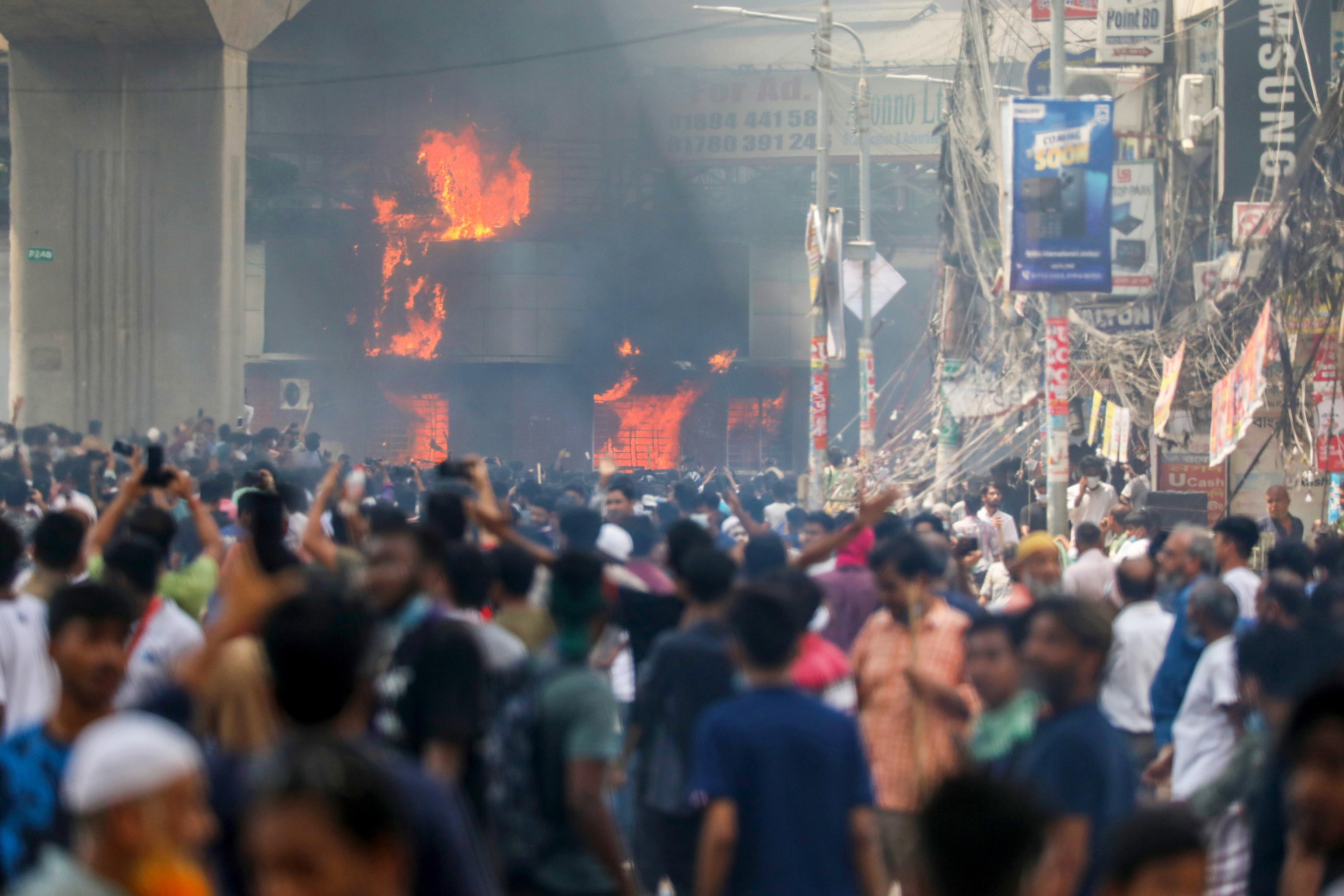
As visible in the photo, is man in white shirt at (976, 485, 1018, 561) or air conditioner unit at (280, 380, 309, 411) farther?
air conditioner unit at (280, 380, 309, 411)

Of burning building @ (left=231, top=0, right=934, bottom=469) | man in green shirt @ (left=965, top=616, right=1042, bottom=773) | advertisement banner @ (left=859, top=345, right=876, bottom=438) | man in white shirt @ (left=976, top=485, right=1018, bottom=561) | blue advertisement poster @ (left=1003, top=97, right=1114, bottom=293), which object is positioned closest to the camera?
man in green shirt @ (left=965, top=616, right=1042, bottom=773)

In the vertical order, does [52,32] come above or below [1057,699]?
above

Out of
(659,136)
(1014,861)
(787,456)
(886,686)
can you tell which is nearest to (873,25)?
(659,136)

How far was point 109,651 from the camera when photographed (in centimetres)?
369

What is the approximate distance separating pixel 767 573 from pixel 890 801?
992 mm

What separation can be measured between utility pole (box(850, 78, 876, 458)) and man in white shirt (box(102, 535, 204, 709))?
62.1 ft

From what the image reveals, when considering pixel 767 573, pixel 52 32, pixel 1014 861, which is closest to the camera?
pixel 1014 861

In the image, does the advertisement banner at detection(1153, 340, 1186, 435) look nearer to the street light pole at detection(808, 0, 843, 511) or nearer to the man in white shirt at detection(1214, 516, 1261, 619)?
the street light pole at detection(808, 0, 843, 511)

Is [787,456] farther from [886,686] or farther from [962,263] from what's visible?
[886,686]

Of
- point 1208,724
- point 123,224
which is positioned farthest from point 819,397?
point 1208,724

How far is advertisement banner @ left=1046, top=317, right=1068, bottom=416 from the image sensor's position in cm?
1371

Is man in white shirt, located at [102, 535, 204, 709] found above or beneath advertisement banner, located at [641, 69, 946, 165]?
beneath

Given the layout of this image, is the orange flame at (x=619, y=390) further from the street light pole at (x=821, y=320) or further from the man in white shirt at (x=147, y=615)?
the man in white shirt at (x=147, y=615)

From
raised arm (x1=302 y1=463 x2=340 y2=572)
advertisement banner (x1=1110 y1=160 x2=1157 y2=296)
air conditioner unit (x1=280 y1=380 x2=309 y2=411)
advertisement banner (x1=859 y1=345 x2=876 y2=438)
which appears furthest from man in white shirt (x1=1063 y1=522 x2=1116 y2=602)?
air conditioner unit (x1=280 y1=380 x2=309 y2=411)
